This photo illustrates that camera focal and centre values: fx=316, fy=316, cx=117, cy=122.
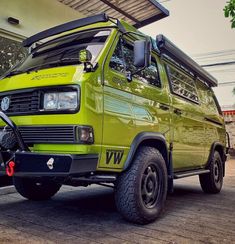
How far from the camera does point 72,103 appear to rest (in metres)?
2.96

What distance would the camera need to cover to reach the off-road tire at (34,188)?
4.39m

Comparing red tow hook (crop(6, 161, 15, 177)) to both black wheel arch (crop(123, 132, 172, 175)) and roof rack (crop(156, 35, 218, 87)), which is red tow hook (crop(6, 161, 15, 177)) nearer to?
black wheel arch (crop(123, 132, 172, 175))

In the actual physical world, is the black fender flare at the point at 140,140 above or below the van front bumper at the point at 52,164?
above

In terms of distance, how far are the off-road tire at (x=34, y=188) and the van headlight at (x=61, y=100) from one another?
1.57 metres

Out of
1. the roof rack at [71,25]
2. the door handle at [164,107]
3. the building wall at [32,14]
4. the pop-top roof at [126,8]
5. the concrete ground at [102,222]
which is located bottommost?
the concrete ground at [102,222]

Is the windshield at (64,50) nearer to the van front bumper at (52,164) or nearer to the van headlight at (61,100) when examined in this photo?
the van headlight at (61,100)

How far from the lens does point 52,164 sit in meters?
2.80

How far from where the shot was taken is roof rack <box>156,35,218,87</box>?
424cm

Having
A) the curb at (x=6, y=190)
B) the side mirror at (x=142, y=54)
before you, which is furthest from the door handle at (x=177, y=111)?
the curb at (x=6, y=190)

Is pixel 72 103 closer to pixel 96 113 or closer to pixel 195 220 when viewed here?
pixel 96 113

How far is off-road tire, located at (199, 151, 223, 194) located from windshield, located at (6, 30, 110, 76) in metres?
3.39

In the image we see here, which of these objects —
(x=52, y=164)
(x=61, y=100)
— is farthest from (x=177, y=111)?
(x=52, y=164)

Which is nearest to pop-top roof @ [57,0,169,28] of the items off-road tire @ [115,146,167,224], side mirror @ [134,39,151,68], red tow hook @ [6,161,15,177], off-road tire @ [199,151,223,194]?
off-road tire @ [199,151,223,194]

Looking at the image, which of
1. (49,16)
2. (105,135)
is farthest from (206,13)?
(105,135)
